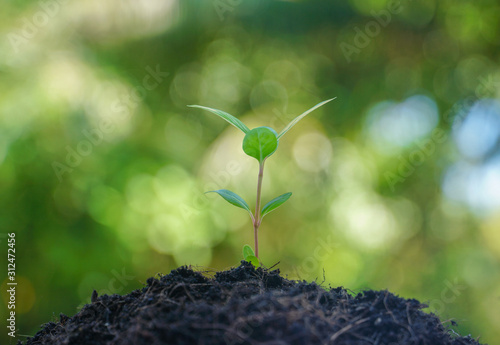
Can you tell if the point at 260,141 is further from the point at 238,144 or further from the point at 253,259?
the point at 238,144

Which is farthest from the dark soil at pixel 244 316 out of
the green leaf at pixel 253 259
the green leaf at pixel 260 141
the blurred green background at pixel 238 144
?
the blurred green background at pixel 238 144

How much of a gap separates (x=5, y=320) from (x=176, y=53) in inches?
78.9

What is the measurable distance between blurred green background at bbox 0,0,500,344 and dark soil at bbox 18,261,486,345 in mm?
1727

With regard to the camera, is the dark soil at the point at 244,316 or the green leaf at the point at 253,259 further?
the green leaf at the point at 253,259

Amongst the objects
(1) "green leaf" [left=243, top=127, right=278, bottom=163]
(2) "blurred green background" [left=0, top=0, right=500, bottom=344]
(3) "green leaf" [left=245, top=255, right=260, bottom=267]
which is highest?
(2) "blurred green background" [left=0, top=0, right=500, bottom=344]

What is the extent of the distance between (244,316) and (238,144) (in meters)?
2.03

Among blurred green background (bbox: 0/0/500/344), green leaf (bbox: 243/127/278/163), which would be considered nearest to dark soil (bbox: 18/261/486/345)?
green leaf (bbox: 243/127/278/163)

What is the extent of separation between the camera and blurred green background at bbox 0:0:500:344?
2.54 metres

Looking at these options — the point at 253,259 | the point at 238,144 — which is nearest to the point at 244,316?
the point at 253,259

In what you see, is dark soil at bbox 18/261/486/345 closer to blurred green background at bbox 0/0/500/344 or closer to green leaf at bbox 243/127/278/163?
green leaf at bbox 243/127/278/163

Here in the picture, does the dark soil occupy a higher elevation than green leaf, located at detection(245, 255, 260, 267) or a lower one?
lower

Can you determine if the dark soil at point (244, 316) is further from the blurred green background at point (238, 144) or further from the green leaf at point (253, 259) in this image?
the blurred green background at point (238, 144)

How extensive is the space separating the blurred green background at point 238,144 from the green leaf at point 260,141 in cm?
163

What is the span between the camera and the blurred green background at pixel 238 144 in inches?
100
